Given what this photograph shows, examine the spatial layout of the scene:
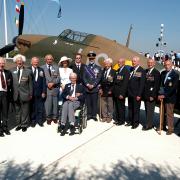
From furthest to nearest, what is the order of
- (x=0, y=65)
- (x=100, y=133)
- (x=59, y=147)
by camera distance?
(x=100, y=133), (x=0, y=65), (x=59, y=147)

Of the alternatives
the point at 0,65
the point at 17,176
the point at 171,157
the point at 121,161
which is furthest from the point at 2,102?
the point at 171,157

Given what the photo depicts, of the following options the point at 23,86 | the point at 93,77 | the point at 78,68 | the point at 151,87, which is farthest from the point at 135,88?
the point at 23,86

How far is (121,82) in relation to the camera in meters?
7.51

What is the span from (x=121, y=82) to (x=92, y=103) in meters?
1.12

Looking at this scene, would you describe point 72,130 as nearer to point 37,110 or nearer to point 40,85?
point 37,110

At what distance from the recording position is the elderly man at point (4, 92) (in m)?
6.40

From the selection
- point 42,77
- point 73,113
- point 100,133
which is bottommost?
point 100,133

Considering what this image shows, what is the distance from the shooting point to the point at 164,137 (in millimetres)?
6727

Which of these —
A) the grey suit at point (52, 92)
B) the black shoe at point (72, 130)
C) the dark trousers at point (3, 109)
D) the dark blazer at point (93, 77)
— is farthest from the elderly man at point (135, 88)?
the dark trousers at point (3, 109)

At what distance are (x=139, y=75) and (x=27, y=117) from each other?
298cm

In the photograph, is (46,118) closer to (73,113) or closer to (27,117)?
(27,117)

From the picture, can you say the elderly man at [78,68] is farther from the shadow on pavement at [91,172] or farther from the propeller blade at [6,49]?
the propeller blade at [6,49]

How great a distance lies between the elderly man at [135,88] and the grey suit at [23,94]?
2.55m

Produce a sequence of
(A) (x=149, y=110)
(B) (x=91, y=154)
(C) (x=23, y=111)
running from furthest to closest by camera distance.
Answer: (A) (x=149, y=110) < (C) (x=23, y=111) < (B) (x=91, y=154)
